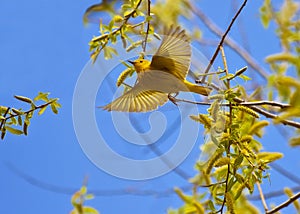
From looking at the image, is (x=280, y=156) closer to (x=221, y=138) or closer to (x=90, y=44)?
(x=221, y=138)

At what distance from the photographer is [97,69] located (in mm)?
1141

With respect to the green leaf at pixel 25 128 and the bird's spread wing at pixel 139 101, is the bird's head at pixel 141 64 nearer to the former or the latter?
the bird's spread wing at pixel 139 101

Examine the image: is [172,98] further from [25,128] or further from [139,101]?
[25,128]

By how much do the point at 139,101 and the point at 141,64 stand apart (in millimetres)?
90

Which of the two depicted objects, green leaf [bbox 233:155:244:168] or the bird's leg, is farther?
the bird's leg

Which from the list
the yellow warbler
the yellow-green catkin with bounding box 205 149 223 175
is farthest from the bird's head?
the yellow-green catkin with bounding box 205 149 223 175

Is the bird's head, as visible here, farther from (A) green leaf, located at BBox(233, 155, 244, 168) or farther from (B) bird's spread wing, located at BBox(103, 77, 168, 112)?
(A) green leaf, located at BBox(233, 155, 244, 168)

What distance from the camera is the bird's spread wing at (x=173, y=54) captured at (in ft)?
3.44

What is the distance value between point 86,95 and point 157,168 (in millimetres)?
233

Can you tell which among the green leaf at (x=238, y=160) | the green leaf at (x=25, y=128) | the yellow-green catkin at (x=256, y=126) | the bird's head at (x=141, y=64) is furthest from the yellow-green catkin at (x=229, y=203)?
the green leaf at (x=25, y=128)

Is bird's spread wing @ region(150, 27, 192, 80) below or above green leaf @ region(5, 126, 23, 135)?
above

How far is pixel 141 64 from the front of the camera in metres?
1.08

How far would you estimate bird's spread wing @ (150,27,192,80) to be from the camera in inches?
41.3

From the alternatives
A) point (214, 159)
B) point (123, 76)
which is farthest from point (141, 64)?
point (214, 159)
